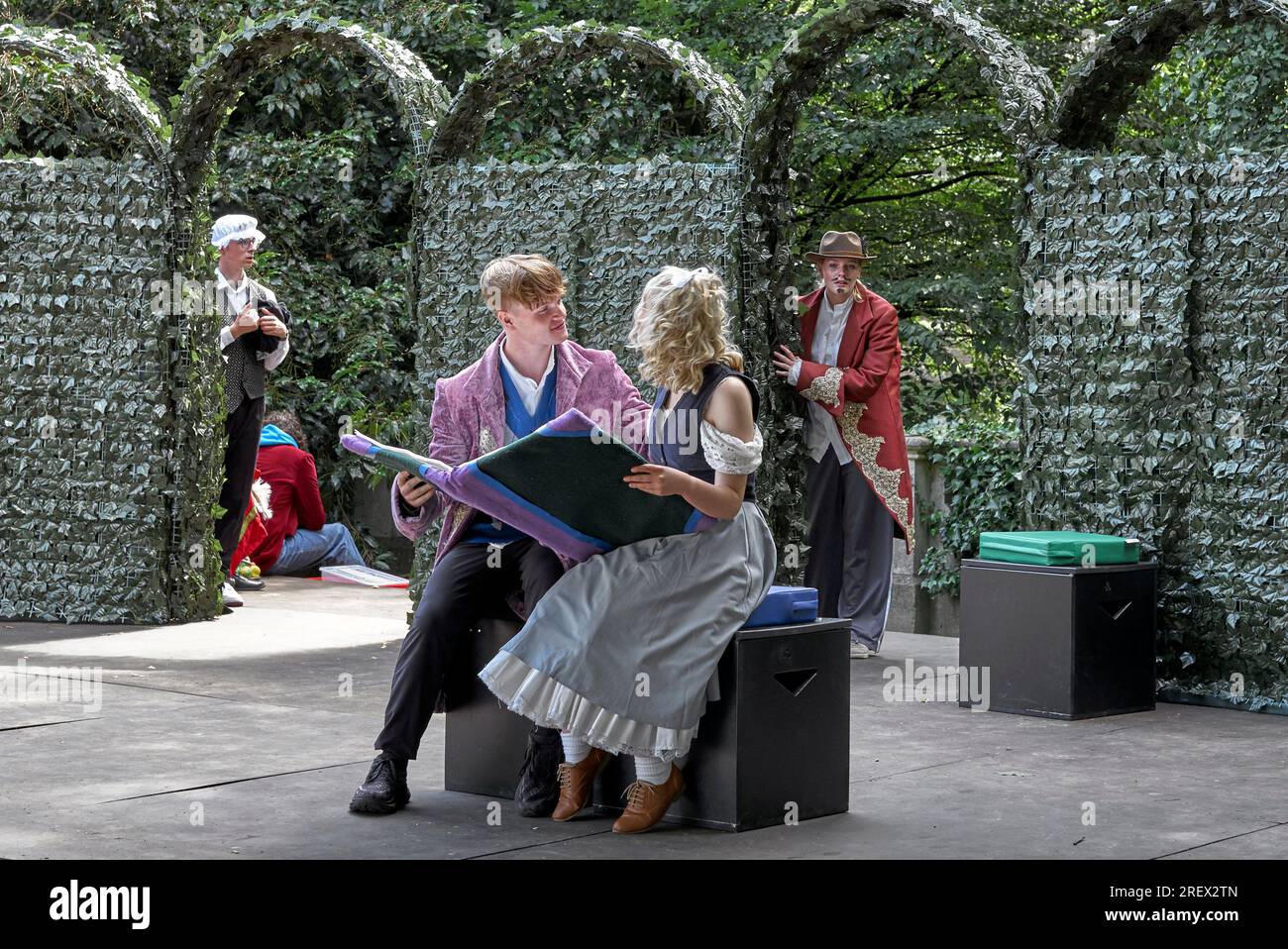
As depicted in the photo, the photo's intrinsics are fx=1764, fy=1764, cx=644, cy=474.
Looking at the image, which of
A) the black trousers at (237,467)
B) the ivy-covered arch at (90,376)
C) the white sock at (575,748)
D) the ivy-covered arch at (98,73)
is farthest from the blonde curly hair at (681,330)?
the black trousers at (237,467)

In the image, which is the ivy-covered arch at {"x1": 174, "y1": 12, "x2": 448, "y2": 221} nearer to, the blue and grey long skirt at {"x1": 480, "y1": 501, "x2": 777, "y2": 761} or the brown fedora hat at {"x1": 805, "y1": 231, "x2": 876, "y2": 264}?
the brown fedora hat at {"x1": 805, "y1": 231, "x2": 876, "y2": 264}

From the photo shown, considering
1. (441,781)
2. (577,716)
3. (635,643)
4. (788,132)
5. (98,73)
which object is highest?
(98,73)

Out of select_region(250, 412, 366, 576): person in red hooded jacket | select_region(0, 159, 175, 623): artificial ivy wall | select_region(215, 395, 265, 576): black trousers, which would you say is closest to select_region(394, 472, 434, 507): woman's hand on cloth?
select_region(0, 159, 175, 623): artificial ivy wall

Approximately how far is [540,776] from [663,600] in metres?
0.66

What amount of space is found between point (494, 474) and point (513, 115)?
9911 mm

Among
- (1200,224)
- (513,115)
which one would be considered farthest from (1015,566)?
(513,115)

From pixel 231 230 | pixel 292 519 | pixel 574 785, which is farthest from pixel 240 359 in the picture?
pixel 574 785

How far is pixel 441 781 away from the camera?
218 inches

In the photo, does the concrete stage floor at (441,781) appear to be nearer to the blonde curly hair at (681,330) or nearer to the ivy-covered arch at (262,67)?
the blonde curly hair at (681,330)

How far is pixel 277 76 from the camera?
13781mm

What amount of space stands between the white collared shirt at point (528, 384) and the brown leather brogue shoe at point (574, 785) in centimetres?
106

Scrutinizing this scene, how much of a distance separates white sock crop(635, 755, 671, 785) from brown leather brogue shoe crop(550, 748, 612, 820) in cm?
21

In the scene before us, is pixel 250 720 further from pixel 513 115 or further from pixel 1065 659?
pixel 513 115

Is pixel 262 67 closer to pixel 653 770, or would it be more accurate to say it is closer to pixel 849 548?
pixel 849 548
